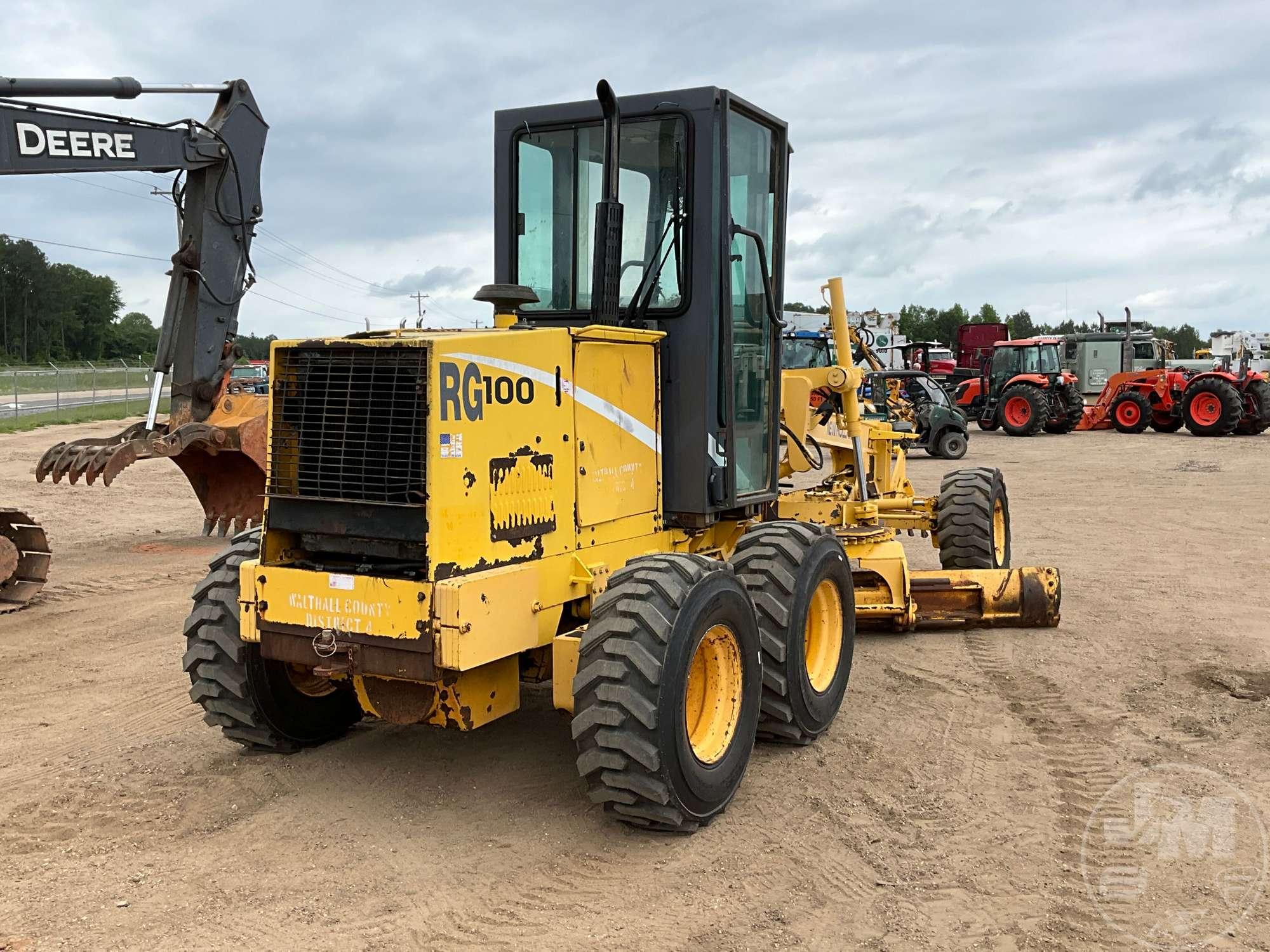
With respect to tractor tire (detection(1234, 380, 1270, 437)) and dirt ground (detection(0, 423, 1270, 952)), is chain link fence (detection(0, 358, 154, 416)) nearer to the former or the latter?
tractor tire (detection(1234, 380, 1270, 437))

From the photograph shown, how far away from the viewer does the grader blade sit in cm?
814

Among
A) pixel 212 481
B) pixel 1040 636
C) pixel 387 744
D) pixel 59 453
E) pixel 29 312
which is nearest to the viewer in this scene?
pixel 387 744

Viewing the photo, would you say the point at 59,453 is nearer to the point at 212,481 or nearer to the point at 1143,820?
the point at 212,481

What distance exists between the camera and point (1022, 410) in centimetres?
2889

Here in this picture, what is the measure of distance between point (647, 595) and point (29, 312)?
95637mm

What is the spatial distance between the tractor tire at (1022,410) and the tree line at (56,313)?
7282cm

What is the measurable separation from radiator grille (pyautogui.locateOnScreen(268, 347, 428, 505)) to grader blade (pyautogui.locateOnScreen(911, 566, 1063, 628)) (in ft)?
15.9

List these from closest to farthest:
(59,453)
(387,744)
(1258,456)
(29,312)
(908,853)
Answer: (908,853)
(387,744)
(59,453)
(1258,456)
(29,312)

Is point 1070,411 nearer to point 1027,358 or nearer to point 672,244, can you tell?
point 1027,358

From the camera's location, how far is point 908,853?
4.50 meters

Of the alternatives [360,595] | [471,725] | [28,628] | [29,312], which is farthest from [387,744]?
[29,312]

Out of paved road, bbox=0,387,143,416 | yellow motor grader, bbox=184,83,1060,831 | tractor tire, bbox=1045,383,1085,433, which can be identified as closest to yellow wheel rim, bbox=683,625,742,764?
yellow motor grader, bbox=184,83,1060,831

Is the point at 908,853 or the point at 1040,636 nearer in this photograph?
the point at 908,853

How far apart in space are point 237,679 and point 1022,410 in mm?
26595
